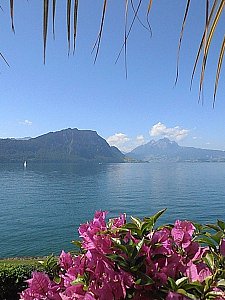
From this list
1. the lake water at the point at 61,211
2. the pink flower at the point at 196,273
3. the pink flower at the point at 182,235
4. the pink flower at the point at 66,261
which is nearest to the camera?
the pink flower at the point at 196,273

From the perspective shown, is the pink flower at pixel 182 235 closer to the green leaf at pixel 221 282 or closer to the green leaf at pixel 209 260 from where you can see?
the green leaf at pixel 209 260

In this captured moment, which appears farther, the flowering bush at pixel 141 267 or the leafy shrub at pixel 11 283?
the leafy shrub at pixel 11 283

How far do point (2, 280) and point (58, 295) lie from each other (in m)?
5.55

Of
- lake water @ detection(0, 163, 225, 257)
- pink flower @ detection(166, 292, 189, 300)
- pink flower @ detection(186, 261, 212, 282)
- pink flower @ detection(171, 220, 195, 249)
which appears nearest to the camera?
pink flower @ detection(166, 292, 189, 300)

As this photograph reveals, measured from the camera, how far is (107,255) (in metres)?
1.19

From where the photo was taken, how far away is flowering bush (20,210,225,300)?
45.4 inches

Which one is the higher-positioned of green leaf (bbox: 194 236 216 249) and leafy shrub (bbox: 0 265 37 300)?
green leaf (bbox: 194 236 216 249)

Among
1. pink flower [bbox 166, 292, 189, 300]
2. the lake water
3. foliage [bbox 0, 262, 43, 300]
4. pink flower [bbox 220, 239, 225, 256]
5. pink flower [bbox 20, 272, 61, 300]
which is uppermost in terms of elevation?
pink flower [bbox 220, 239, 225, 256]

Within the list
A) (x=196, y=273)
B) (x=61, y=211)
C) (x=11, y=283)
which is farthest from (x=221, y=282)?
(x=61, y=211)

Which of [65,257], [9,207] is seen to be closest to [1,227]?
[9,207]

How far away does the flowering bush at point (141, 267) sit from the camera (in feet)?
3.78

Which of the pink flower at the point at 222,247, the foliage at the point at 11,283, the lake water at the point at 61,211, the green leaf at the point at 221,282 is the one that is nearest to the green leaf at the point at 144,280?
the green leaf at the point at 221,282

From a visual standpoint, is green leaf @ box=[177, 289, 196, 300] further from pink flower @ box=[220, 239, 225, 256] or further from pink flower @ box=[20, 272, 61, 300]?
pink flower @ box=[20, 272, 61, 300]

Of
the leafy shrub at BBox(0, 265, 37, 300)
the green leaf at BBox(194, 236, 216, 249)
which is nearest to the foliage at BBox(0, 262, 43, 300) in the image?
the leafy shrub at BBox(0, 265, 37, 300)
